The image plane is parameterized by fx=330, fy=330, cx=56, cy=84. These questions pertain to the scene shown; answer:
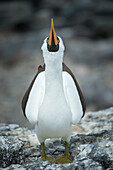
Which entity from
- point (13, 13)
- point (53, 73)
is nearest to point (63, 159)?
point (53, 73)

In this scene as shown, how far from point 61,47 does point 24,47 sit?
10012mm

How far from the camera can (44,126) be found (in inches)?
152

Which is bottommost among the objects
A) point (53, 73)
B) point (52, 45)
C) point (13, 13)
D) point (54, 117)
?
point (54, 117)

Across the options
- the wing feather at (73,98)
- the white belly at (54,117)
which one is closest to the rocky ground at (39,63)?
the wing feather at (73,98)

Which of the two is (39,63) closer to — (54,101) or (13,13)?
(13,13)

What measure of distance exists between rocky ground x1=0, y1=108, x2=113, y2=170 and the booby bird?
0.30m

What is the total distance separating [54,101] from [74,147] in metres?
0.95

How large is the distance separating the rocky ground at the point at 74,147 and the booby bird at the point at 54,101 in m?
0.30

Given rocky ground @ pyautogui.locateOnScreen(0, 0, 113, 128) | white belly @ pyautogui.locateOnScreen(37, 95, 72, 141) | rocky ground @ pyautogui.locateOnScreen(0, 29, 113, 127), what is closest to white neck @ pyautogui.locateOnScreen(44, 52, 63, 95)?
white belly @ pyautogui.locateOnScreen(37, 95, 72, 141)

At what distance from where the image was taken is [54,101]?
12.6 feet

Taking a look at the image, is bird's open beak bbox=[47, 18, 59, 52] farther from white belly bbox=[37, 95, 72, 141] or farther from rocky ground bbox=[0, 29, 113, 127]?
rocky ground bbox=[0, 29, 113, 127]

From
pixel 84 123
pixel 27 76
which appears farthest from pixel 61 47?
pixel 27 76

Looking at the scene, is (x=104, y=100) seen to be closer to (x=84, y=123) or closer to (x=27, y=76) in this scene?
(x=27, y=76)

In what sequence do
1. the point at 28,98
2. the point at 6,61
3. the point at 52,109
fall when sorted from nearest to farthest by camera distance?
1. the point at 52,109
2. the point at 28,98
3. the point at 6,61
